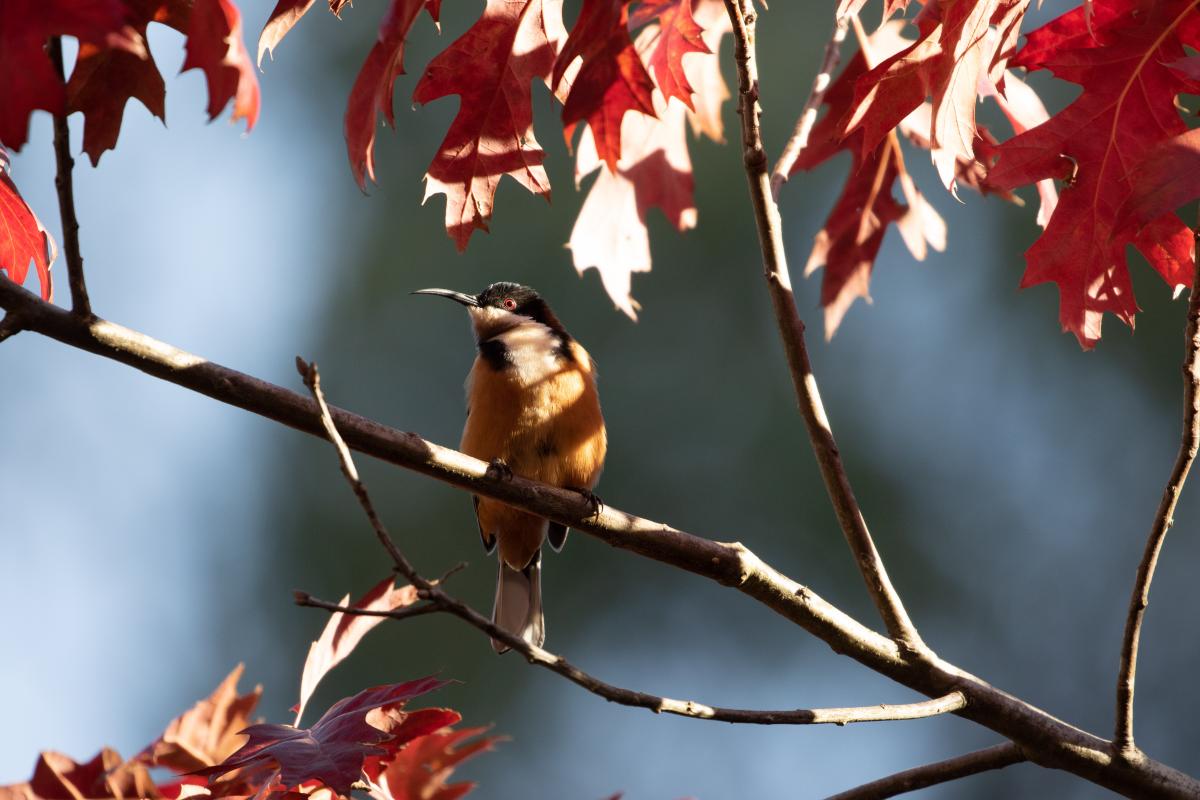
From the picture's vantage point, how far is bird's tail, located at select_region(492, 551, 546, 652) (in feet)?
15.6

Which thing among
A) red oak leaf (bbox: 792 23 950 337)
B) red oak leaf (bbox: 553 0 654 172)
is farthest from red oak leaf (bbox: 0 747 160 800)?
red oak leaf (bbox: 792 23 950 337)

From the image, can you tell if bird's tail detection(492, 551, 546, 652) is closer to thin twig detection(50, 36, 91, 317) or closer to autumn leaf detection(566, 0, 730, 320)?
autumn leaf detection(566, 0, 730, 320)

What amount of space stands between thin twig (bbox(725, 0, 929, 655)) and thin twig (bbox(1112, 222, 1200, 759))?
349mm

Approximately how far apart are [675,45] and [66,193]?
4.34ft

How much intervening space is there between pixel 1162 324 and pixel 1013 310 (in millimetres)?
1468

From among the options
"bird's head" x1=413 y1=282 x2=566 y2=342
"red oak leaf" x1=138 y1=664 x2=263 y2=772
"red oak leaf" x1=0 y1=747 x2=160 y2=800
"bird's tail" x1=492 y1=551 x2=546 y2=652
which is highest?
"bird's head" x1=413 y1=282 x2=566 y2=342

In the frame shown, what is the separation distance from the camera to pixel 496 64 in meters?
2.29

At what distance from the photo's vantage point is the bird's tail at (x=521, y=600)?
475 cm

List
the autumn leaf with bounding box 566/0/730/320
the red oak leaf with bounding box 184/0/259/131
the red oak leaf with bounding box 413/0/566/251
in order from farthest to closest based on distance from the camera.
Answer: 1. the autumn leaf with bounding box 566/0/730/320
2. the red oak leaf with bounding box 413/0/566/251
3. the red oak leaf with bounding box 184/0/259/131

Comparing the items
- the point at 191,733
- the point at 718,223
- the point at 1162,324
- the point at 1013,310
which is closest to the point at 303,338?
the point at 718,223

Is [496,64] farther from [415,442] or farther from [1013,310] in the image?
[1013,310]

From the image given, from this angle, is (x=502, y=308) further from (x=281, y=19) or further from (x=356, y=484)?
(x=356, y=484)

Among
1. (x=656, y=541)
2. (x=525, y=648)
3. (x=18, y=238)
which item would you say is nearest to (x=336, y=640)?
(x=656, y=541)

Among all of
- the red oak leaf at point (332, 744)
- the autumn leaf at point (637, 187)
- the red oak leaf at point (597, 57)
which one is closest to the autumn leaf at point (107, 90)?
the red oak leaf at point (597, 57)
